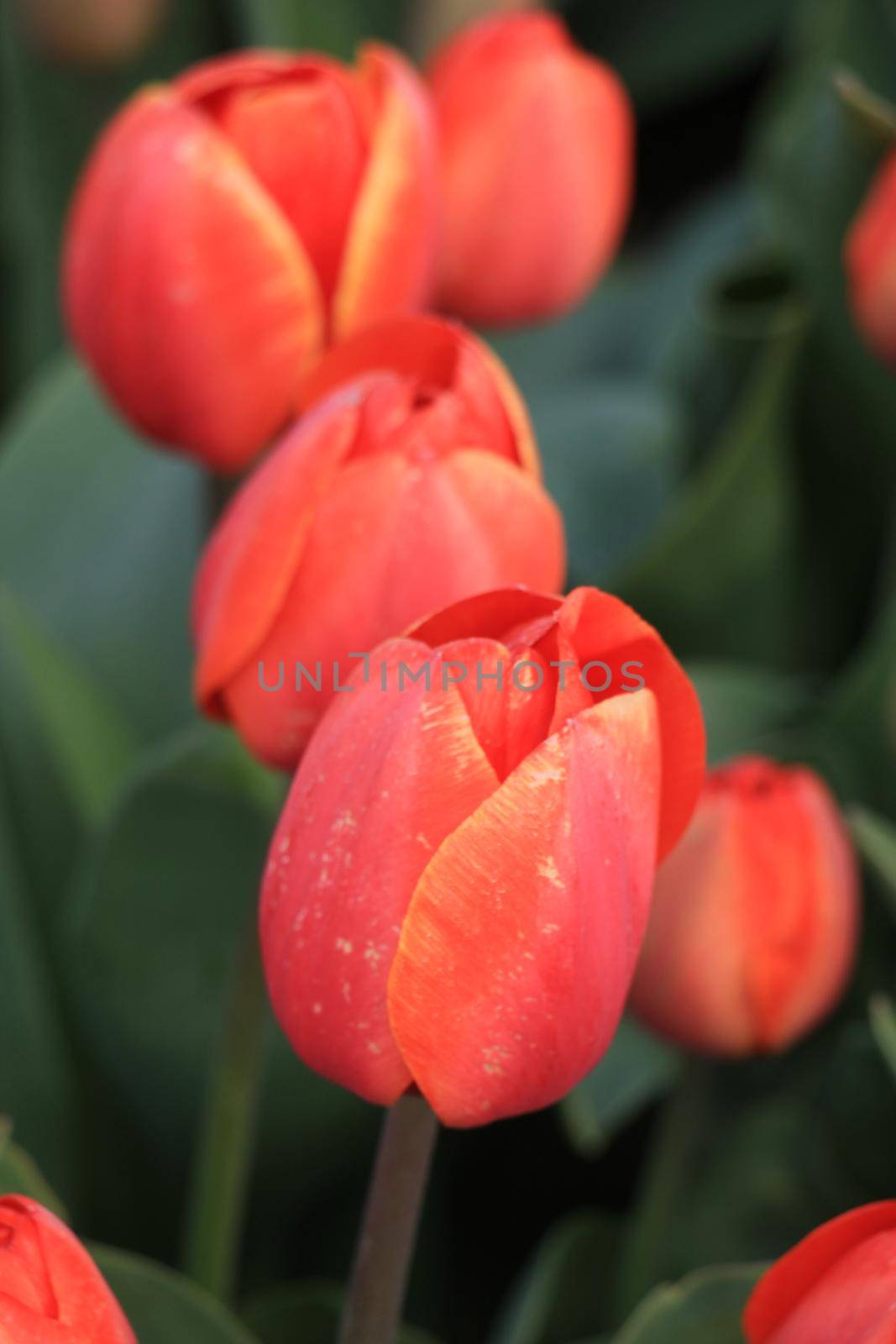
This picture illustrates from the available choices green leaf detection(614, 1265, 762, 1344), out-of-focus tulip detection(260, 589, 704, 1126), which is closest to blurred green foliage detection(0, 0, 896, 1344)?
green leaf detection(614, 1265, 762, 1344)

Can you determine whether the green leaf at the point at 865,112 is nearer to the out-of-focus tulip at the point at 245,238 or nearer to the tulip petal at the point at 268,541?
the out-of-focus tulip at the point at 245,238

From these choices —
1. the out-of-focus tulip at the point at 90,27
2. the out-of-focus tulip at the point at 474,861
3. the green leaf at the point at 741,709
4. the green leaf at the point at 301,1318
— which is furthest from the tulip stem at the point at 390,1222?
the out-of-focus tulip at the point at 90,27

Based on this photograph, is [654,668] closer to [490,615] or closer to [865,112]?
[490,615]

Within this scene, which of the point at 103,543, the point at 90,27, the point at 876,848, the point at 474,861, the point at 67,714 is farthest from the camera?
the point at 90,27

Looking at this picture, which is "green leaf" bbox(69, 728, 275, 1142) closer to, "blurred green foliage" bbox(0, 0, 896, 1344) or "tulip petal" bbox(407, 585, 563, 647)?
"blurred green foliage" bbox(0, 0, 896, 1344)

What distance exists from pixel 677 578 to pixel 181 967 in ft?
0.63

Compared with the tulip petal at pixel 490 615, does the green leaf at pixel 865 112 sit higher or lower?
lower

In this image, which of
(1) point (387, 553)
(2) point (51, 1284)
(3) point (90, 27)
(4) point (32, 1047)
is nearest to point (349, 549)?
(1) point (387, 553)

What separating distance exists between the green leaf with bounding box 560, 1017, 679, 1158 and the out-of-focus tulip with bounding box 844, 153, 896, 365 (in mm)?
192

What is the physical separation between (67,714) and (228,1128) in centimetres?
16

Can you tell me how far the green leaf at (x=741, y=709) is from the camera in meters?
0.47

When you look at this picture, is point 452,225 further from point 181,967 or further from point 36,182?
point 36,182

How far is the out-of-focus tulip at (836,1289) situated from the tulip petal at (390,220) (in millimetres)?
226

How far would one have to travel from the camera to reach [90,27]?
2.36 feet
